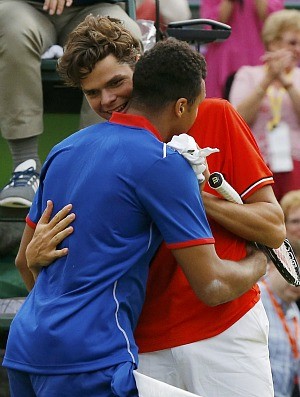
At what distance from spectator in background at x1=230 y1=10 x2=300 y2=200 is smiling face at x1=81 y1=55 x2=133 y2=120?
239cm

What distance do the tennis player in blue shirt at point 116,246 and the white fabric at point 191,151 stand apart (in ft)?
0.08

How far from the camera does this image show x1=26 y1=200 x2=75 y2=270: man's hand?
3072 millimetres

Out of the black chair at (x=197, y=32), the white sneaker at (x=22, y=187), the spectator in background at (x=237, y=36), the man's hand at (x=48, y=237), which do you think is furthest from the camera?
the spectator in background at (x=237, y=36)

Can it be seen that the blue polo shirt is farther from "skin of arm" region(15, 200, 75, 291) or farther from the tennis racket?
the tennis racket

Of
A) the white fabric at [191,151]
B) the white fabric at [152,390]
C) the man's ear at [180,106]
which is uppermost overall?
the man's ear at [180,106]

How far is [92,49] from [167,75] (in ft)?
1.02

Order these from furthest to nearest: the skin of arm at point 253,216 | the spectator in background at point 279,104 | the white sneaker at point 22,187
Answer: the spectator in background at point 279,104 < the white sneaker at point 22,187 < the skin of arm at point 253,216

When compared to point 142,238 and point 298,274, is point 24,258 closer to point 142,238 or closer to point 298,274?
point 142,238

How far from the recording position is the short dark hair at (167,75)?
10.2ft

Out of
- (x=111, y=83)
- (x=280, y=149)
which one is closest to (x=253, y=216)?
(x=111, y=83)

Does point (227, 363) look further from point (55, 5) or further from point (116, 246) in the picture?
point (55, 5)

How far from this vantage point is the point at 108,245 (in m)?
3.01

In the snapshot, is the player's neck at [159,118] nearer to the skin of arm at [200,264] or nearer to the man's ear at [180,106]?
the man's ear at [180,106]

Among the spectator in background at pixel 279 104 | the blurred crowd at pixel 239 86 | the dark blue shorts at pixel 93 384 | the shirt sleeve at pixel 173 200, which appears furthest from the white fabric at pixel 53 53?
the dark blue shorts at pixel 93 384
